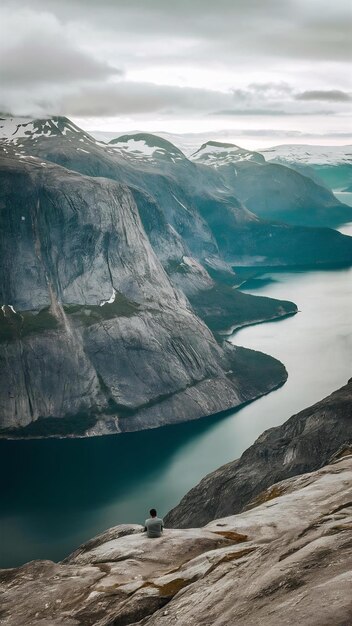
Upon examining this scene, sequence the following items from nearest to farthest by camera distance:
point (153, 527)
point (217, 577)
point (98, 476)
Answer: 1. point (217, 577)
2. point (153, 527)
3. point (98, 476)

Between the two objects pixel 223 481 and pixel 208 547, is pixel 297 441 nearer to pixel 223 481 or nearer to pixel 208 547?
pixel 223 481

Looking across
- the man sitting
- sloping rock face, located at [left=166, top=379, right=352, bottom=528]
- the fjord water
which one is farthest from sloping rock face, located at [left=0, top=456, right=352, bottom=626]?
the fjord water

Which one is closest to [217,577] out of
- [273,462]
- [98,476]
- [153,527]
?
[153,527]

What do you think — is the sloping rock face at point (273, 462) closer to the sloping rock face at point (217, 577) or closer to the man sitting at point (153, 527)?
the sloping rock face at point (217, 577)

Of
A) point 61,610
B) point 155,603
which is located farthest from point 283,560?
point 61,610

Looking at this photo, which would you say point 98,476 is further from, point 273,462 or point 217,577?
point 217,577

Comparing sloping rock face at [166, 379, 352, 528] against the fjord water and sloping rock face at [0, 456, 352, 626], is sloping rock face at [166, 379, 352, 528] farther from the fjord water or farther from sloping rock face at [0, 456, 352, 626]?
sloping rock face at [0, 456, 352, 626]
